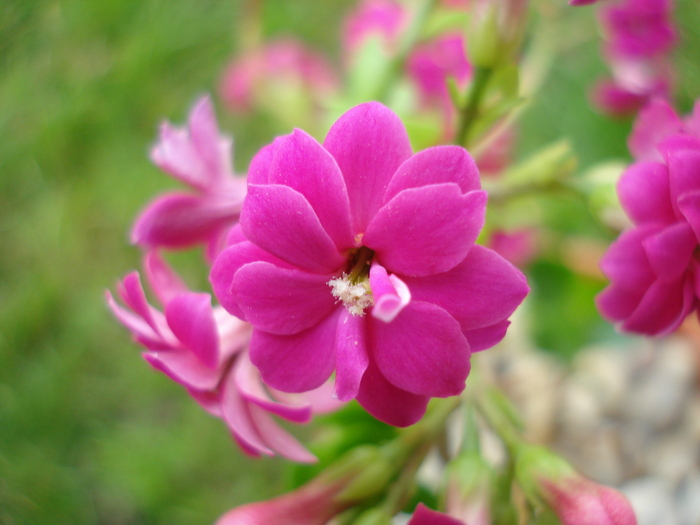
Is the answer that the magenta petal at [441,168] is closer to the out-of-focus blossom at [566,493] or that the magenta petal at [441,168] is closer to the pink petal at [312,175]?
the pink petal at [312,175]

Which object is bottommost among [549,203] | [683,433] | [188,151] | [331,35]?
[683,433]

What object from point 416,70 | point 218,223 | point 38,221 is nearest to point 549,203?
point 416,70

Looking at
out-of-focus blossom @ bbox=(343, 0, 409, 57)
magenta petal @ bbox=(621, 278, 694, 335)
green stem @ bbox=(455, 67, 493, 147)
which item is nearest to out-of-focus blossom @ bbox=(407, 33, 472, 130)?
out-of-focus blossom @ bbox=(343, 0, 409, 57)

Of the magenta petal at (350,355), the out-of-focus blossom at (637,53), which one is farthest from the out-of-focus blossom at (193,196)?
the out-of-focus blossom at (637,53)

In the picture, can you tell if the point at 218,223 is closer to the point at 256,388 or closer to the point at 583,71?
the point at 256,388

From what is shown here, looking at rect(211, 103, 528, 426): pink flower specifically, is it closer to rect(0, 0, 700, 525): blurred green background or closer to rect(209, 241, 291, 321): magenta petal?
rect(209, 241, 291, 321): magenta petal

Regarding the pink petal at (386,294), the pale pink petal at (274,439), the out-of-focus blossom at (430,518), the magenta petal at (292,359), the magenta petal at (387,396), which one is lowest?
the out-of-focus blossom at (430,518)
